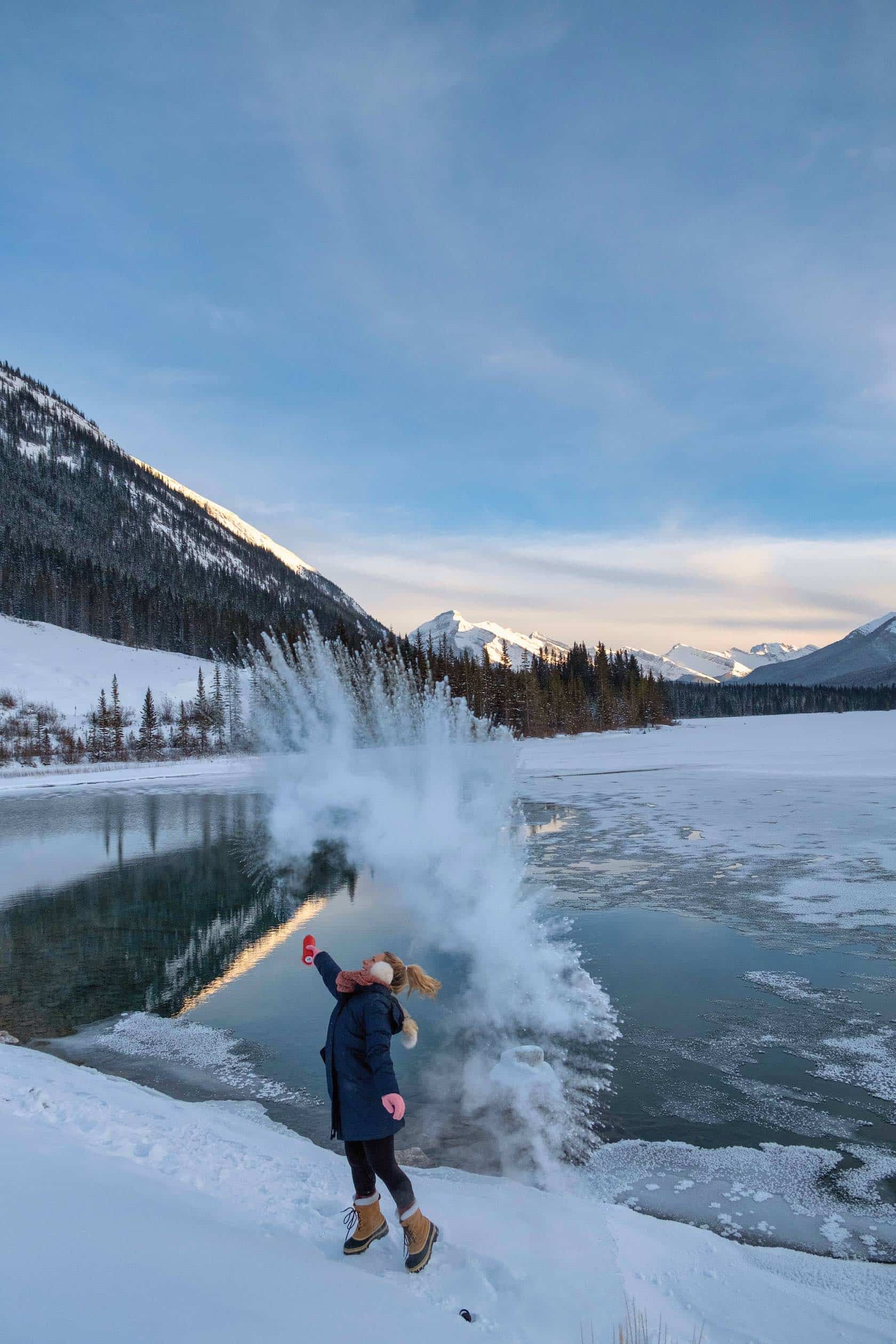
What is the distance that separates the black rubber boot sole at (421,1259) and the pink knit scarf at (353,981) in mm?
1315

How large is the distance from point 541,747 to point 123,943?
187ft

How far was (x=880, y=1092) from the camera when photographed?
6191 mm

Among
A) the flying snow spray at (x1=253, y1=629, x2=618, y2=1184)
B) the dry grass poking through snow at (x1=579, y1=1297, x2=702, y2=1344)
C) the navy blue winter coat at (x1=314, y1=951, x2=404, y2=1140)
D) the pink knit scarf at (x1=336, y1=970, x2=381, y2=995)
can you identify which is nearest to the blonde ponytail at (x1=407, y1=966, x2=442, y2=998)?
the navy blue winter coat at (x1=314, y1=951, x2=404, y2=1140)

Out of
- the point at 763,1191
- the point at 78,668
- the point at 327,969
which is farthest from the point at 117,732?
the point at 763,1191

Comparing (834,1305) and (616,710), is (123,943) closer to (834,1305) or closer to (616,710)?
(834,1305)

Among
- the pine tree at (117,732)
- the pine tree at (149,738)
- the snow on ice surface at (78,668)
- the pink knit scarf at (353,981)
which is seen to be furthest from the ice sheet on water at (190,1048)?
the snow on ice surface at (78,668)

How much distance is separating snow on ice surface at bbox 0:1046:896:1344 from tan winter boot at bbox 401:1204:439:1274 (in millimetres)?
61

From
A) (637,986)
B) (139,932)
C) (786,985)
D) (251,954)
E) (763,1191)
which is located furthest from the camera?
(139,932)

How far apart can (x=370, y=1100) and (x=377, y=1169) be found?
0.39m

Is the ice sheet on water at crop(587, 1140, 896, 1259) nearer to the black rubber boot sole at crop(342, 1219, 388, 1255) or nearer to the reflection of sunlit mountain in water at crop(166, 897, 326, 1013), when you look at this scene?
the black rubber boot sole at crop(342, 1219, 388, 1255)

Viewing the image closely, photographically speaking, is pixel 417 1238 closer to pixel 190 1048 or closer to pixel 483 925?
pixel 190 1048

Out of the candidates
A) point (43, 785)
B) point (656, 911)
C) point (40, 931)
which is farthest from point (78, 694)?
point (656, 911)

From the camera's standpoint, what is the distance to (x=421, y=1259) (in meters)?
3.93

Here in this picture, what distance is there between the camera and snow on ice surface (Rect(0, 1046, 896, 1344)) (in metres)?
3.01
